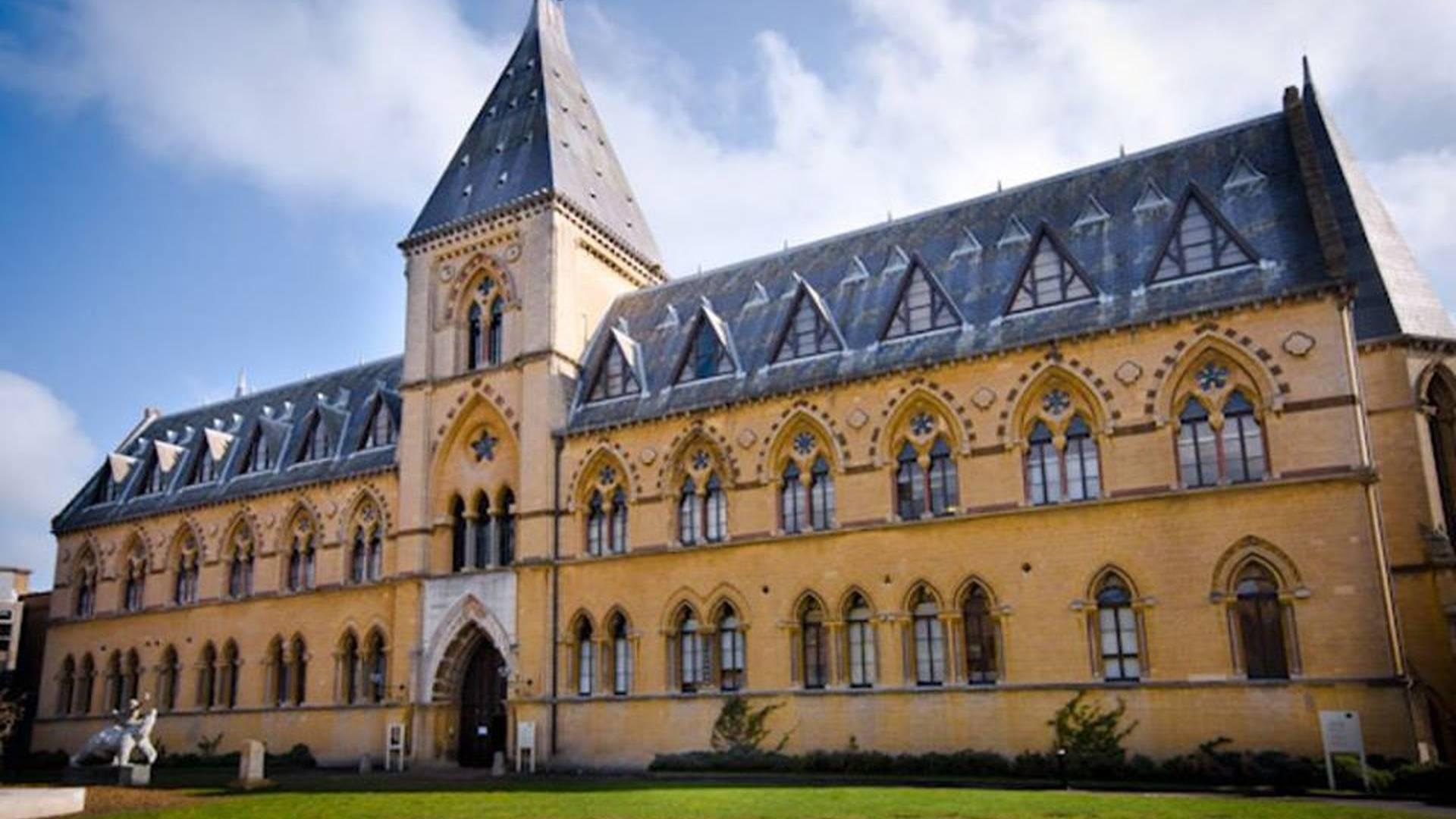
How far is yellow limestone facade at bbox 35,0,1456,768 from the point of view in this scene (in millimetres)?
24703

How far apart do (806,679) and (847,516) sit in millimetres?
4317

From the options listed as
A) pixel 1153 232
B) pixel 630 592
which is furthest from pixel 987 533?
pixel 630 592

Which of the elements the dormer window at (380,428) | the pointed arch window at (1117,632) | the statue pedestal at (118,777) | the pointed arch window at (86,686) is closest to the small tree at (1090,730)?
the pointed arch window at (1117,632)

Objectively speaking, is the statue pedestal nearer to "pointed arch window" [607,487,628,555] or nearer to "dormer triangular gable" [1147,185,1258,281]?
"pointed arch window" [607,487,628,555]

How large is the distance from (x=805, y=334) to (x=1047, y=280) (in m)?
6.95

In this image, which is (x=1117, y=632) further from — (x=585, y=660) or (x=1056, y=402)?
(x=585, y=660)

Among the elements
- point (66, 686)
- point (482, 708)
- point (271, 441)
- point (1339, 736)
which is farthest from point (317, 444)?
point (1339, 736)

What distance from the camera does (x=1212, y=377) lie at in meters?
26.1

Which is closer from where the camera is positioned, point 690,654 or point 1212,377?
point 1212,377

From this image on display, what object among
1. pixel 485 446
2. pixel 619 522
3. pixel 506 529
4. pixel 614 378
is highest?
pixel 614 378

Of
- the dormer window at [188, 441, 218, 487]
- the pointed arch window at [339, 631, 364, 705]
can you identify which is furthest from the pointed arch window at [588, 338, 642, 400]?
the dormer window at [188, 441, 218, 487]

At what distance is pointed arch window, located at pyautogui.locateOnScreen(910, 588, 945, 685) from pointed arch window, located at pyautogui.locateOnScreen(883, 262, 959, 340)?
6888 mm

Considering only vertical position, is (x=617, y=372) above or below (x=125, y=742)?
above

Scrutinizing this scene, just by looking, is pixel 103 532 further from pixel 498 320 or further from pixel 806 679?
pixel 806 679
